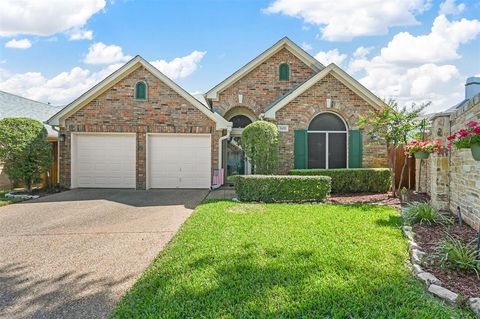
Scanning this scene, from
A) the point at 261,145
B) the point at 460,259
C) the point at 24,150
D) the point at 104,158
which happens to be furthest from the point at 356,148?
the point at 24,150

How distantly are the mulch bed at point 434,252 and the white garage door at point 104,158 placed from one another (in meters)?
10.8

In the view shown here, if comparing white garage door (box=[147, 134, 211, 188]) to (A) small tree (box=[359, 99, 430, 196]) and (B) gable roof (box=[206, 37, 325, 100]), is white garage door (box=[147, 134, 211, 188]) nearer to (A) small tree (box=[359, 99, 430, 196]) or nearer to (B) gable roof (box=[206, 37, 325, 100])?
(B) gable roof (box=[206, 37, 325, 100])

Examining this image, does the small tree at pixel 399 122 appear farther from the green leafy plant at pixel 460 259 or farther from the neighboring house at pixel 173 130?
the green leafy plant at pixel 460 259

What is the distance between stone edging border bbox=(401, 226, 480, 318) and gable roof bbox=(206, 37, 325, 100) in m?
10.9

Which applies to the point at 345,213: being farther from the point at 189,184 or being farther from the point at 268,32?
the point at 268,32

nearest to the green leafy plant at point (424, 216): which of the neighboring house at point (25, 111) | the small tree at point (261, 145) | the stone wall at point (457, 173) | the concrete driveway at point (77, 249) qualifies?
the stone wall at point (457, 173)

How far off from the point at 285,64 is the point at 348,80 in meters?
3.45

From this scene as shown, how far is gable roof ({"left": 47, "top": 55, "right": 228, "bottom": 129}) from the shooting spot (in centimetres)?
1199

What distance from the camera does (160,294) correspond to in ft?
11.1

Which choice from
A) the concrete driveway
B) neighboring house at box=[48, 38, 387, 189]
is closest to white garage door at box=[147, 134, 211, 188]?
neighboring house at box=[48, 38, 387, 189]

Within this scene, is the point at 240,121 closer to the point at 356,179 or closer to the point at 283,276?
the point at 356,179

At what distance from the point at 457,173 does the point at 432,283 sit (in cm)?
431

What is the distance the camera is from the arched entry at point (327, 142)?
485 inches

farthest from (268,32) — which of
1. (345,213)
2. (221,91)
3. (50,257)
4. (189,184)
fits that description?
(50,257)
